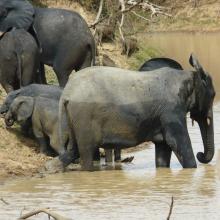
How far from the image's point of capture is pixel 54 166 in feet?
46.1

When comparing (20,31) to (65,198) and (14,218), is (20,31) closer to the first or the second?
(65,198)

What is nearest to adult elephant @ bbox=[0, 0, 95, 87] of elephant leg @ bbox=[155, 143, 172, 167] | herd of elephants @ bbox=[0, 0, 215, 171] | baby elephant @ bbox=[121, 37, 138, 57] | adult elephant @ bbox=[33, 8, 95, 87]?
adult elephant @ bbox=[33, 8, 95, 87]

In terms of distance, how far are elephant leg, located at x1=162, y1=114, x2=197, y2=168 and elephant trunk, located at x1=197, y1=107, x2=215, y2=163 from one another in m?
0.54

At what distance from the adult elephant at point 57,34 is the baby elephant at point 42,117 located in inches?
82.9

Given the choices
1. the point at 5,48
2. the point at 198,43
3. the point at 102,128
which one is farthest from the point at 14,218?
the point at 198,43

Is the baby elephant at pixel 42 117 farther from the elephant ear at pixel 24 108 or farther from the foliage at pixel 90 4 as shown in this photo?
the foliage at pixel 90 4

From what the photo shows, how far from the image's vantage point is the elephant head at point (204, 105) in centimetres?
1439

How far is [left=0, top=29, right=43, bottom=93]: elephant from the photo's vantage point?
16.6m

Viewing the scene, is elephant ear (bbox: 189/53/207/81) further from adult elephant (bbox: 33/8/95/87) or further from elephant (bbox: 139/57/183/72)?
adult elephant (bbox: 33/8/95/87)

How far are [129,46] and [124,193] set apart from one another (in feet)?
45.3

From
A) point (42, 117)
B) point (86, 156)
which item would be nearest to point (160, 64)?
point (42, 117)

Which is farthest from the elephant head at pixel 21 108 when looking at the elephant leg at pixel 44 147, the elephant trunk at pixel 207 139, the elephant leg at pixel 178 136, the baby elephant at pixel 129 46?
the baby elephant at pixel 129 46

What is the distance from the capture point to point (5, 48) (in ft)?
54.3

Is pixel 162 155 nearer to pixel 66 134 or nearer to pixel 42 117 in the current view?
pixel 66 134
